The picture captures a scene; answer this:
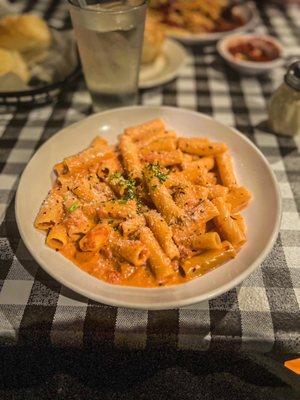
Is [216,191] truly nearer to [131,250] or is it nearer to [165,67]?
[131,250]

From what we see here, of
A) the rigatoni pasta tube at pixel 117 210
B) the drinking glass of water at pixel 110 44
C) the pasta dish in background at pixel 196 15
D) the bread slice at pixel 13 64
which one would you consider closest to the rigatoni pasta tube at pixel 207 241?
the rigatoni pasta tube at pixel 117 210

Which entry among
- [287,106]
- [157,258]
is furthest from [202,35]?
[157,258]

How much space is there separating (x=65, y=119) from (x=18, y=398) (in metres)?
1.29

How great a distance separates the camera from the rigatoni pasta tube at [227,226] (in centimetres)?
123

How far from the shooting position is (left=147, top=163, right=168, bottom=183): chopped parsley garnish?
1355mm

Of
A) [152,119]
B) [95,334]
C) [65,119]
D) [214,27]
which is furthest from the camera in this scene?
[214,27]

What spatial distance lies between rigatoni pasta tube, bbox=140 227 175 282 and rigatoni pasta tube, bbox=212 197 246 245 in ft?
0.70

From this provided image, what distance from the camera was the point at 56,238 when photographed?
1206mm

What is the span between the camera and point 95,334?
3.69 ft

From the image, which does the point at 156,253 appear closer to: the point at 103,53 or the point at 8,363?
the point at 8,363

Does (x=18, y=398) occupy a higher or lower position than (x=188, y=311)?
lower

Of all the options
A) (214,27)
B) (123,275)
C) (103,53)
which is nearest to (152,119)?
(103,53)

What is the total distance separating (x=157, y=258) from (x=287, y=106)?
106 cm

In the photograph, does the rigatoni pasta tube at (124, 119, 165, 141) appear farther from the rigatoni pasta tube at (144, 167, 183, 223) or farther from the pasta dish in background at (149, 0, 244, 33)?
the pasta dish in background at (149, 0, 244, 33)
